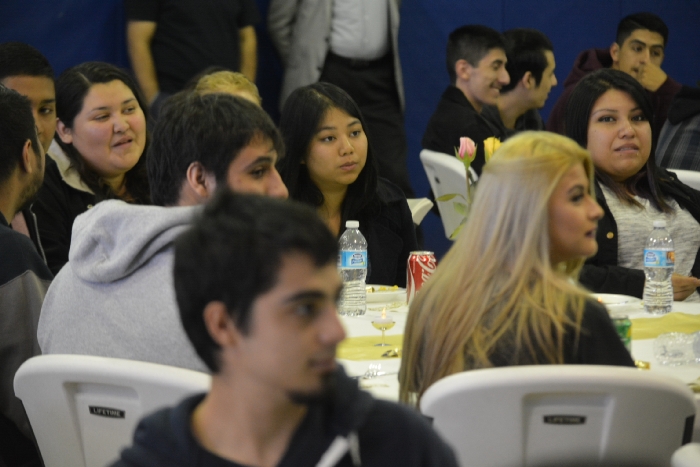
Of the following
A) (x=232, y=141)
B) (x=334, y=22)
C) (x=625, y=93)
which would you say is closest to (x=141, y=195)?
(x=232, y=141)

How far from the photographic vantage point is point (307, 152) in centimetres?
336

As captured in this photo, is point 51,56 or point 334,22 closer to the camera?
point 51,56

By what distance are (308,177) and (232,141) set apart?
133 cm

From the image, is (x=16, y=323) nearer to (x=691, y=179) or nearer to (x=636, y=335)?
(x=636, y=335)

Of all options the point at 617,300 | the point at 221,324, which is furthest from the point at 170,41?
the point at 221,324

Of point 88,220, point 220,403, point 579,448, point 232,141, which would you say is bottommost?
point 579,448

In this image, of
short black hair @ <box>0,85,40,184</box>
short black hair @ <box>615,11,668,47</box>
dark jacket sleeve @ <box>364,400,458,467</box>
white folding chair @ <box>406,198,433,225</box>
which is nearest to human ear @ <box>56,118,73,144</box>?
short black hair @ <box>0,85,40,184</box>

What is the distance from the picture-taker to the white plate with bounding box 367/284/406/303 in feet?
9.87

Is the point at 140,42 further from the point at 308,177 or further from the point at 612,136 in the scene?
the point at 612,136

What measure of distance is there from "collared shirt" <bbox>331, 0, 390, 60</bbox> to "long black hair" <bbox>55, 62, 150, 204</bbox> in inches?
106

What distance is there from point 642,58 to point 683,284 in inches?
147

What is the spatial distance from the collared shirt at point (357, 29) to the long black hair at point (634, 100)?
2.88 metres

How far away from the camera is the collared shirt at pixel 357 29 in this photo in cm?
611

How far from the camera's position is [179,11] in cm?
536
